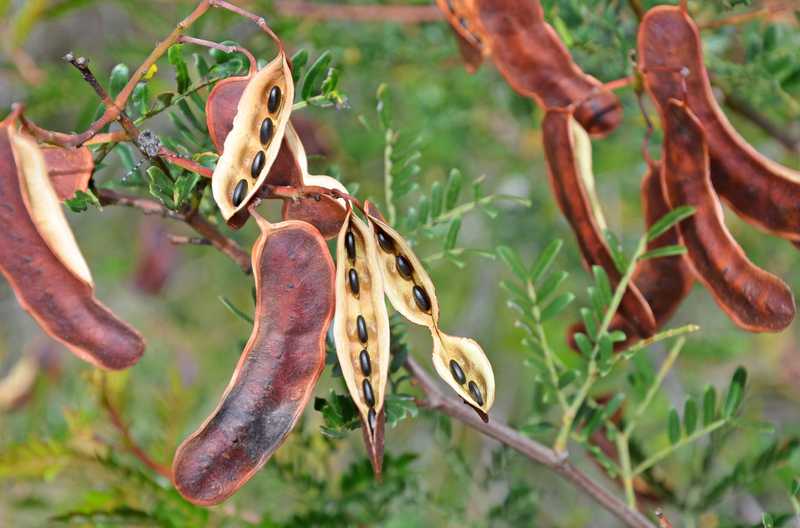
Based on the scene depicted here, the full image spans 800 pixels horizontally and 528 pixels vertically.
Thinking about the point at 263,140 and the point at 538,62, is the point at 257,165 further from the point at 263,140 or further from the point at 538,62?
the point at 538,62

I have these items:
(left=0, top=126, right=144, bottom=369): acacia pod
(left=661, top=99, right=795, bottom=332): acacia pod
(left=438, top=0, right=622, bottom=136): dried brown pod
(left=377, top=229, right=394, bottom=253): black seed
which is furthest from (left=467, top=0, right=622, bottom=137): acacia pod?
(left=0, top=126, right=144, bottom=369): acacia pod

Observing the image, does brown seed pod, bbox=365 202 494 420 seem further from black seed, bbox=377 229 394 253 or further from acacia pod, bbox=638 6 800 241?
acacia pod, bbox=638 6 800 241

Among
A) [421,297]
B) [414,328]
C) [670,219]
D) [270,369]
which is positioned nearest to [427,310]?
[421,297]

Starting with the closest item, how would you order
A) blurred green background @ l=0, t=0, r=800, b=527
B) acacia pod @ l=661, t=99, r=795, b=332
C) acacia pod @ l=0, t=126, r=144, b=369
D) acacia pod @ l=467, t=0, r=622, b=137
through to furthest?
1. acacia pod @ l=0, t=126, r=144, b=369
2. acacia pod @ l=661, t=99, r=795, b=332
3. acacia pod @ l=467, t=0, r=622, b=137
4. blurred green background @ l=0, t=0, r=800, b=527

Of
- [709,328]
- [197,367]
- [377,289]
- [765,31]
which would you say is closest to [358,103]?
[197,367]

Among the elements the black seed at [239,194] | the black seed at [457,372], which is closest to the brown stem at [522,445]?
the black seed at [457,372]

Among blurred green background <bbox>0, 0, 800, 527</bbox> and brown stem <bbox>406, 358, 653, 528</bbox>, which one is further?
blurred green background <bbox>0, 0, 800, 527</bbox>

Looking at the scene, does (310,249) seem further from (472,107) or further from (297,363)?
(472,107)
